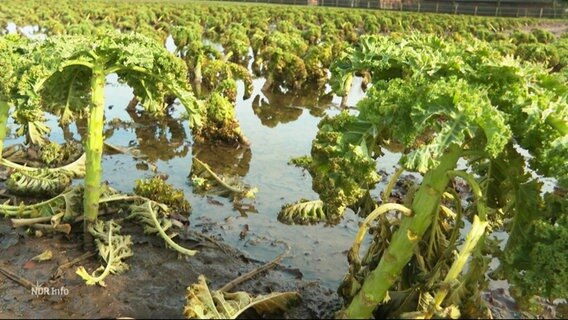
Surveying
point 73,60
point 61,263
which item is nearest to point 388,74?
point 73,60

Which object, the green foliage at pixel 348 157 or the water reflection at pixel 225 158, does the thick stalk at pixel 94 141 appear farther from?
the water reflection at pixel 225 158

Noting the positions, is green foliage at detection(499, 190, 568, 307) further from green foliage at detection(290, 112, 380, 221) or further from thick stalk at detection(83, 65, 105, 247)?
thick stalk at detection(83, 65, 105, 247)

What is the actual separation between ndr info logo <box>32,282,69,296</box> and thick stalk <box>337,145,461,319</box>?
12.0 ft

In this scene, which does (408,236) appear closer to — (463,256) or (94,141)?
(463,256)

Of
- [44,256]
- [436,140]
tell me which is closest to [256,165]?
[44,256]

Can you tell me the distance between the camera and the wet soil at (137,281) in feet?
20.9

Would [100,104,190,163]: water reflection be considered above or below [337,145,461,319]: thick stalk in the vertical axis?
below

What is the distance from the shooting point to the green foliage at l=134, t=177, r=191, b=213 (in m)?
9.18

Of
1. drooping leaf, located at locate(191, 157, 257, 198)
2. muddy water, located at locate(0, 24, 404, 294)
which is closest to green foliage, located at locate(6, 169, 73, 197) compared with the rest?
muddy water, located at locate(0, 24, 404, 294)

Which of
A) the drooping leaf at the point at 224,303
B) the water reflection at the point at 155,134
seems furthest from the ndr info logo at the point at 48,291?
the water reflection at the point at 155,134

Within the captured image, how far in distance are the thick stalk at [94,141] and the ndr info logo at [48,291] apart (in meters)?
1.09

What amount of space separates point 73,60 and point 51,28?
24.4 m

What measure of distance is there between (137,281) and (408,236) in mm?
3792

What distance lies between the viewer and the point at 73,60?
7.07 metres
